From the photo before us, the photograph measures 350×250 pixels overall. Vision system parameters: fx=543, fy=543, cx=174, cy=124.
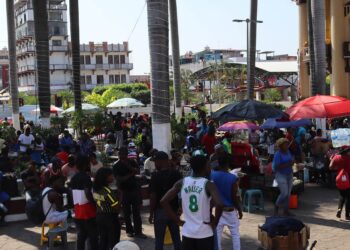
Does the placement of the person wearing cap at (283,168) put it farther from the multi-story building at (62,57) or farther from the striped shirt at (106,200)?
the multi-story building at (62,57)

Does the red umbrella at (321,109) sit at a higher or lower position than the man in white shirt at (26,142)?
higher

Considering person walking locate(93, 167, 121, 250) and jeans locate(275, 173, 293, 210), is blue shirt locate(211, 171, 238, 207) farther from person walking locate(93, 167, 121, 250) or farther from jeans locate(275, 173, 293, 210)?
jeans locate(275, 173, 293, 210)

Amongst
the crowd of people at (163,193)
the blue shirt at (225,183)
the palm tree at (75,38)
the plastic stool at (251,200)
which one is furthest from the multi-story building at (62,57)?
the blue shirt at (225,183)

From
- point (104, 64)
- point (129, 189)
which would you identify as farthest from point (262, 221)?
point (104, 64)

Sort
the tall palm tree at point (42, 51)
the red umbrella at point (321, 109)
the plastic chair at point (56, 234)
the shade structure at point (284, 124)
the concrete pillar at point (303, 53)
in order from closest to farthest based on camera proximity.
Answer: the plastic chair at point (56, 234) < the red umbrella at point (321, 109) < the shade structure at point (284, 124) < the tall palm tree at point (42, 51) < the concrete pillar at point (303, 53)

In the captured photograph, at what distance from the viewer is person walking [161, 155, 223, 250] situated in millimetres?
5543

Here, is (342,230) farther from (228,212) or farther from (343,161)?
(228,212)

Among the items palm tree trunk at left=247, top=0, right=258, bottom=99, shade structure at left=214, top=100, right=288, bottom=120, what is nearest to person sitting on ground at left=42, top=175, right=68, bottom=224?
shade structure at left=214, top=100, right=288, bottom=120

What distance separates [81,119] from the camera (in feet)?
66.7

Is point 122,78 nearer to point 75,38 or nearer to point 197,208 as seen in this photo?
point 75,38

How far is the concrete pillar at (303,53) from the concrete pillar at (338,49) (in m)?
3.79

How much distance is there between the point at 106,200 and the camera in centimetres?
672

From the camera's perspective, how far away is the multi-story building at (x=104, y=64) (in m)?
87.2

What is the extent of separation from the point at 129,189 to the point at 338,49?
2088 cm
